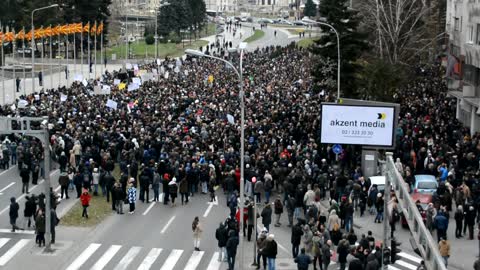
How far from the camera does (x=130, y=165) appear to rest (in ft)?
110

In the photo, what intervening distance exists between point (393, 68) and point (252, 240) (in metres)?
25.4

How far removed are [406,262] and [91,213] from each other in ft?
35.6

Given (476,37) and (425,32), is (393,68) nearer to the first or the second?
(476,37)

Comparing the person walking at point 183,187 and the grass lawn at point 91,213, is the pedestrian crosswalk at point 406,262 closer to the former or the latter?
the person walking at point 183,187

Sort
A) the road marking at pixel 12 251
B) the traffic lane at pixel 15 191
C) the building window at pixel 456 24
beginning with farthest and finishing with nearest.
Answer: the building window at pixel 456 24, the traffic lane at pixel 15 191, the road marking at pixel 12 251

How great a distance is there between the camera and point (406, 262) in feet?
82.3

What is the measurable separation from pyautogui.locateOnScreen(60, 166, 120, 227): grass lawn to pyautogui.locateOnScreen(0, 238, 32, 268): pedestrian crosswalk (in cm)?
214

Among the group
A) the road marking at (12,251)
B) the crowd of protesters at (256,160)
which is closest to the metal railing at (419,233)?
the crowd of protesters at (256,160)

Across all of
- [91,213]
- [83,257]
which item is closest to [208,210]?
[91,213]

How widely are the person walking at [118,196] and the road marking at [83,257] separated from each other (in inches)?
132

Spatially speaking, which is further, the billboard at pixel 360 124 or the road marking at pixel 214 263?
the billboard at pixel 360 124

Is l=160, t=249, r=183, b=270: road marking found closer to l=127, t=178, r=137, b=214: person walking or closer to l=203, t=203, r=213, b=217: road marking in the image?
l=203, t=203, r=213, b=217: road marking

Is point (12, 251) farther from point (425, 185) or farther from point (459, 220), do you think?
point (425, 185)

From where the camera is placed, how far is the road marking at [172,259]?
24453mm
